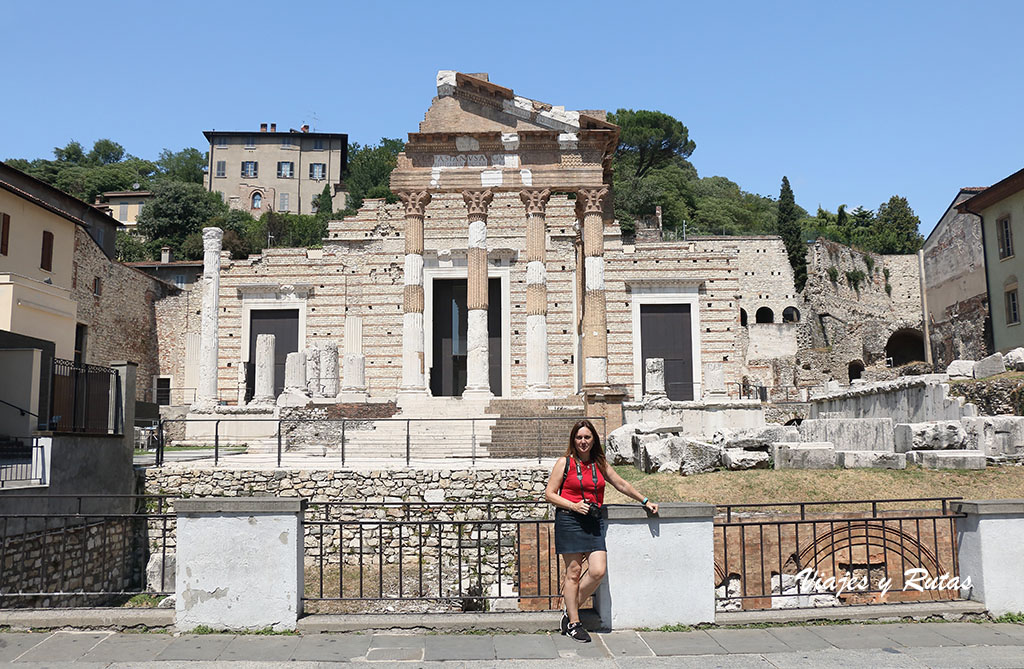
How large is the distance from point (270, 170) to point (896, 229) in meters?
53.8

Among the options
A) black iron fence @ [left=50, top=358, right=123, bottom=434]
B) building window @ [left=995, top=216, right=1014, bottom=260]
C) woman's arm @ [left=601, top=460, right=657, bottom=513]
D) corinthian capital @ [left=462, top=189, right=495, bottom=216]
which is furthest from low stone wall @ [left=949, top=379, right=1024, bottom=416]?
black iron fence @ [left=50, top=358, right=123, bottom=434]

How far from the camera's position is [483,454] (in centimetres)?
2041

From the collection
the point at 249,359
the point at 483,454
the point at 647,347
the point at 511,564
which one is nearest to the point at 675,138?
the point at 647,347

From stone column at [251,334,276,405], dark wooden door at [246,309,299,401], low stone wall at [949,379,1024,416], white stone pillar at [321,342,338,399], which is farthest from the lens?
dark wooden door at [246,309,299,401]

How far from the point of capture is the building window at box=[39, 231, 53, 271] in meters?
32.8

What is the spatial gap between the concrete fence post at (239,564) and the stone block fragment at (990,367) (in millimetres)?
19314

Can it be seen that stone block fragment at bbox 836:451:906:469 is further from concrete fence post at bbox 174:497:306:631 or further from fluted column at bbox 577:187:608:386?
concrete fence post at bbox 174:497:306:631

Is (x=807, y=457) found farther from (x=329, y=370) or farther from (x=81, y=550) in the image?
(x=329, y=370)

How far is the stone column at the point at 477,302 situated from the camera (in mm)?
24078

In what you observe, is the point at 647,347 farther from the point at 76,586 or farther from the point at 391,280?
the point at 76,586

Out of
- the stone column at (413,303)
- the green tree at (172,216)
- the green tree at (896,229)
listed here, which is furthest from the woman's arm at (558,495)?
the green tree at (896,229)

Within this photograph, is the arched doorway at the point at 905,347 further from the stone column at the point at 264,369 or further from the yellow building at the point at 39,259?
the yellow building at the point at 39,259

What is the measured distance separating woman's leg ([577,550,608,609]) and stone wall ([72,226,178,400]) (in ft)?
113

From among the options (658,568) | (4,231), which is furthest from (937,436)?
(4,231)
